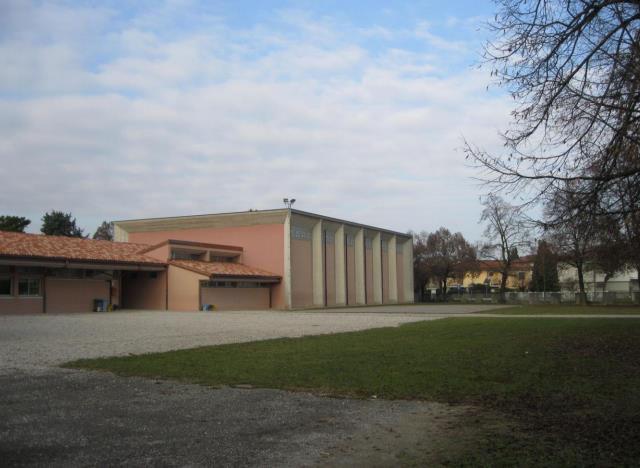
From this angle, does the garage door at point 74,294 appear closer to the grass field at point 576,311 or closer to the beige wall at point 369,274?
the grass field at point 576,311

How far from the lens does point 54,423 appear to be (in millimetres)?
7383

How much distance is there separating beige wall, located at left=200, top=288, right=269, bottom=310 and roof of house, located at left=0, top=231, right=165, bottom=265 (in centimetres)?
433

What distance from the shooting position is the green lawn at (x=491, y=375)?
6.42 metres

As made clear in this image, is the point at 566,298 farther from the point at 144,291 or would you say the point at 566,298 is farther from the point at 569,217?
the point at 569,217

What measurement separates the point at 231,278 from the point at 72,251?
39.2 feet

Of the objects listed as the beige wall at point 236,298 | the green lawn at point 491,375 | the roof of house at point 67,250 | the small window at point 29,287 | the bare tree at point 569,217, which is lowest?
the green lawn at point 491,375

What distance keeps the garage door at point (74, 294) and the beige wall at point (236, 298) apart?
709 centimetres

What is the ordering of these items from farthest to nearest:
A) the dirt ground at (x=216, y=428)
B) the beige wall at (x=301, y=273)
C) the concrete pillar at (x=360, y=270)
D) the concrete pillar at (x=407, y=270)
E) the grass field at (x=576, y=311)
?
1. the concrete pillar at (x=407, y=270)
2. the concrete pillar at (x=360, y=270)
3. the beige wall at (x=301, y=273)
4. the grass field at (x=576, y=311)
5. the dirt ground at (x=216, y=428)

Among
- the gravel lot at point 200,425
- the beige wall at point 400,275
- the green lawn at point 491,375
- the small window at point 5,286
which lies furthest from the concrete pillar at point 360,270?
the gravel lot at point 200,425

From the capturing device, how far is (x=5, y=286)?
35.8 meters

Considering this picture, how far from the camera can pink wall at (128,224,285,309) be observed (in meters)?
53.9

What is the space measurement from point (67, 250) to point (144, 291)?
875 cm

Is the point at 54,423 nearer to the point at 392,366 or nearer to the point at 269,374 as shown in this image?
the point at 269,374

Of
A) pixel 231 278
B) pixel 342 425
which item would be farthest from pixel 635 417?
pixel 231 278
